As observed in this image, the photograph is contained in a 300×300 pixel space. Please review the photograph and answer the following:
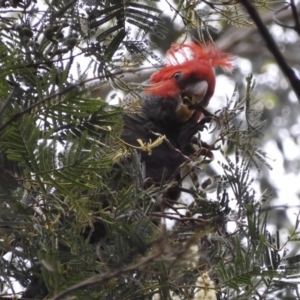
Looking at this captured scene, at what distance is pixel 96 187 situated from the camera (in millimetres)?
1335

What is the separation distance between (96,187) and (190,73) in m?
1.12

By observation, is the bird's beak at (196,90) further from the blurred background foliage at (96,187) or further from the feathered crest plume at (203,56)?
the blurred background foliage at (96,187)

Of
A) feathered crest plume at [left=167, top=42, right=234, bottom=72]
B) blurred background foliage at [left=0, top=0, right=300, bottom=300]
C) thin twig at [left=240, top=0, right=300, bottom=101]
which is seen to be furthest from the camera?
feathered crest plume at [left=167, top=42, right=234, bottom=72]

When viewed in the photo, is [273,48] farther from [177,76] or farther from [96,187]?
[177,76]

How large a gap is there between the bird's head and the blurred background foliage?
78cm

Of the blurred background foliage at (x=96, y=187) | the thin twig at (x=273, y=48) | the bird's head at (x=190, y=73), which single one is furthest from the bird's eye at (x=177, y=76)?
the thin twig at (x=273, y=48)

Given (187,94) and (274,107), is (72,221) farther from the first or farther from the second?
(274,107)

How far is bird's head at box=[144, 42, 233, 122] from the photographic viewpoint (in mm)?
2375

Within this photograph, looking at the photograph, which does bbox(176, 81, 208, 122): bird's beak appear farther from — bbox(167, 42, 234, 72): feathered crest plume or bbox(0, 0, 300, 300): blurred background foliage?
bbox(0, 0, 300, 300): blurred background foliage

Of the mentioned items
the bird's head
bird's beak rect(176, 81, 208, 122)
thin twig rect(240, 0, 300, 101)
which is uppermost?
the bird's head

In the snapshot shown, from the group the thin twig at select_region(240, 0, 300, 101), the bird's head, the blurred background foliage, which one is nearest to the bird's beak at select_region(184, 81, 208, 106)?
the bird's head

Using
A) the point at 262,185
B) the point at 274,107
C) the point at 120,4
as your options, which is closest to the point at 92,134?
the point at 120,4

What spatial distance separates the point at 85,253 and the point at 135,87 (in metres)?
0.37

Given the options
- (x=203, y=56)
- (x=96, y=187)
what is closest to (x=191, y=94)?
(x=203, y=56)
